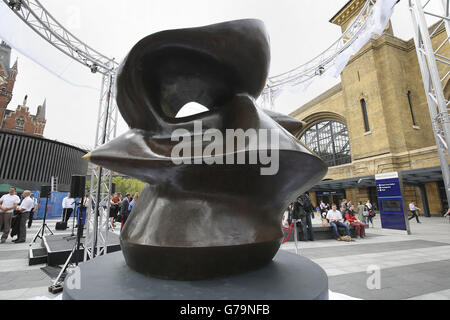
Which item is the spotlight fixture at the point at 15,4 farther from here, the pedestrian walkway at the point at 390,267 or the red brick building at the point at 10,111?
the red brick building at the point at 10,111

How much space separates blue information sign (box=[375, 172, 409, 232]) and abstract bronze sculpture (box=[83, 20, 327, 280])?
9851 millimetres

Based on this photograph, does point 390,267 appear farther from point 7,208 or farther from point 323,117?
point 323,117

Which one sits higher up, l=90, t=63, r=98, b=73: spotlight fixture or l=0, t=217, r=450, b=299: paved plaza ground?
l=90, t=63, r=98, b=73: spotlight fixture

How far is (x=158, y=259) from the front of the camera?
5.97 feet

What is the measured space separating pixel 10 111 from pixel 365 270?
53271 millimetres

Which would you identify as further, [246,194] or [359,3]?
[359,3]

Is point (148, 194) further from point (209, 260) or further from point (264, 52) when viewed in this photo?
point (264, 52)

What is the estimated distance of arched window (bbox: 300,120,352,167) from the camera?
99.4ft

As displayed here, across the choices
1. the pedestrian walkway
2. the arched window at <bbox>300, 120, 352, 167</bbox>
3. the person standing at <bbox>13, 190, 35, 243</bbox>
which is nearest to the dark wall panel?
the person standing at <bbox>13, 190, 35, 243</bbox>

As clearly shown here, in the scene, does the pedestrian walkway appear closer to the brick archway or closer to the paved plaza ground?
the paved plaza ground

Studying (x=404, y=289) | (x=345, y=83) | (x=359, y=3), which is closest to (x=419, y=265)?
(x=404, y=289)

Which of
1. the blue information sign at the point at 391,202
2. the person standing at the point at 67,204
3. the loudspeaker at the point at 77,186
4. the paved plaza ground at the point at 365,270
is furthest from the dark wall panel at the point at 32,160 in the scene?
the blue information sign at the point at 391,202

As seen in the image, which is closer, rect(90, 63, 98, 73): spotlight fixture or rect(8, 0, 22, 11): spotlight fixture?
rect(8, 0, 22, 11): spotlight fixture
